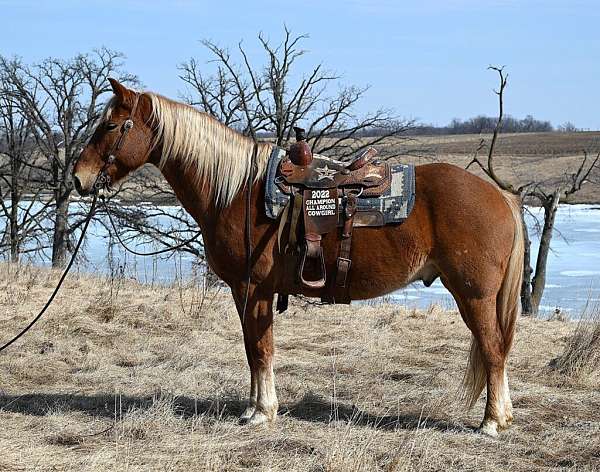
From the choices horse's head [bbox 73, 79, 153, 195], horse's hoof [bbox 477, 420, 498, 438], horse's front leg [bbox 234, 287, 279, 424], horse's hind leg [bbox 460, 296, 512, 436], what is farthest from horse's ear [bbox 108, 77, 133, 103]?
horse's hoof [bbox 477, 420, 498, 438]

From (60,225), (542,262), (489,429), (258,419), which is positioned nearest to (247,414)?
(258,419)

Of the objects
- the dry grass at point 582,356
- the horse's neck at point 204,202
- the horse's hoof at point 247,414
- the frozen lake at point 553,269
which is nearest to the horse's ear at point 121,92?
the horse's neck at point 204,202

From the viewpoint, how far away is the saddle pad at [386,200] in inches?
174

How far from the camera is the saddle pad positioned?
443 cm

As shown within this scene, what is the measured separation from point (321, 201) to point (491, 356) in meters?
1.37

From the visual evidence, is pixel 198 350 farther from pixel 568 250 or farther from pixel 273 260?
pixel 568 250

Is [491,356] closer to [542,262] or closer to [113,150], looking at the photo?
[113,150]

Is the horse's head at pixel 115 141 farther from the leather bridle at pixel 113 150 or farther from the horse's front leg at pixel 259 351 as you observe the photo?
the horse's front leg at pixel 259 351

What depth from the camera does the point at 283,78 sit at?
1862 centimetres

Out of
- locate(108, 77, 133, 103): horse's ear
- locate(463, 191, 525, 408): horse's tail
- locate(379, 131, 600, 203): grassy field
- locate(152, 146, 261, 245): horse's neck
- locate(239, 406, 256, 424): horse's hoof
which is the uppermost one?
locate(379, 131, 600, 203): grassy field

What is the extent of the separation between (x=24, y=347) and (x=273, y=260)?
9.32 feet

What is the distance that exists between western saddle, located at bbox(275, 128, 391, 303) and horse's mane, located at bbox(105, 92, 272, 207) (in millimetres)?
260

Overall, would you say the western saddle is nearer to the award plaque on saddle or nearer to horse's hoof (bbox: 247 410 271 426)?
the award plaque on saddle

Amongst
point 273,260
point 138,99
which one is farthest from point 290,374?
point 138,99
